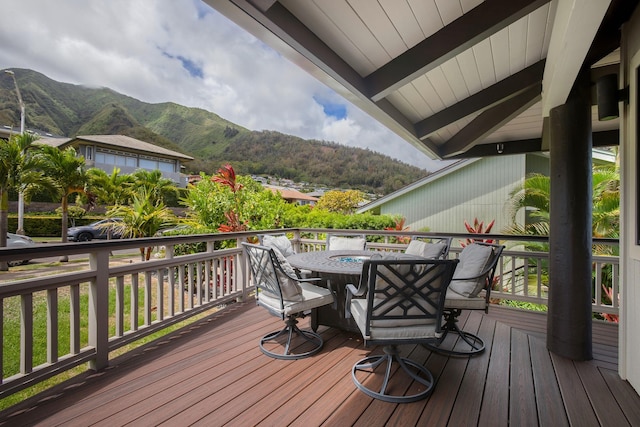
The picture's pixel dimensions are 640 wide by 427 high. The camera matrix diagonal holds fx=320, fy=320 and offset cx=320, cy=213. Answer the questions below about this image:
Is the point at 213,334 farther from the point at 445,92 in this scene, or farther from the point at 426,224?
the point at 426,224

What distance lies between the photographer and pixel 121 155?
2877cm

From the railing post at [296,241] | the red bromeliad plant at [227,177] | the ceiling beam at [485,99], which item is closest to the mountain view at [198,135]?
the red bromeliad plant at [227,177]

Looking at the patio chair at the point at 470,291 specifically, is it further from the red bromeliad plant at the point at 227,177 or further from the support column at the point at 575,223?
the red bromeliad plant at the point at 227,177

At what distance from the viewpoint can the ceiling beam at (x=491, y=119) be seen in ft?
11.3

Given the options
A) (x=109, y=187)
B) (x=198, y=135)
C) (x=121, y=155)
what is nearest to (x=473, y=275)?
(x=109, y=187)

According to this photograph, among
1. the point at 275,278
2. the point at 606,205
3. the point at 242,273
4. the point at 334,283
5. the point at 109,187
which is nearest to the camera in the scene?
the point at 275,278

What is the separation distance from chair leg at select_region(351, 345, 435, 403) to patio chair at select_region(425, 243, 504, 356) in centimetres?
46

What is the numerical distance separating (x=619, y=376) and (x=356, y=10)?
339cm

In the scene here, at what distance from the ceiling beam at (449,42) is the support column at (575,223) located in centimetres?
124

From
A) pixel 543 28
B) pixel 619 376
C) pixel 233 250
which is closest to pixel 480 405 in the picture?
pixel 619 376

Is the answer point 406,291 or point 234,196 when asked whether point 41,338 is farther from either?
point 406,291

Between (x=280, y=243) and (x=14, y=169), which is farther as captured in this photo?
(x=14, y=169)

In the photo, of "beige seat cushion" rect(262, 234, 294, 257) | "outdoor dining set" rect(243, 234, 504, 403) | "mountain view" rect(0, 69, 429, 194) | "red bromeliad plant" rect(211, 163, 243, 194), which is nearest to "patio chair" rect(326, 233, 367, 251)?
"outdoor dining set" rect(243, 234, 504, 403)

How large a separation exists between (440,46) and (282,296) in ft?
7.70
